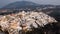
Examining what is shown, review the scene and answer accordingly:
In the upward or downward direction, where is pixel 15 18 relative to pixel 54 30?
upward

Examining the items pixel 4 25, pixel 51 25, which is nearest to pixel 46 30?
pixel 51 25

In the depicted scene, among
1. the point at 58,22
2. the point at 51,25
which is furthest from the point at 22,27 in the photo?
the point at 58,22

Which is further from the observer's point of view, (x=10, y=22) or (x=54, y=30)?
(x=54, y=30)

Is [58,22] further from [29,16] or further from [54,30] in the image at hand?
[29,16]

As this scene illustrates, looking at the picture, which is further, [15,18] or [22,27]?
[15,18]

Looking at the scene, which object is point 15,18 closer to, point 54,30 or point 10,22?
point 10,22

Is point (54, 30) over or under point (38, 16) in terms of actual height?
under

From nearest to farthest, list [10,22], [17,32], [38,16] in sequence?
[17,32] < [10,22] < [38,16]

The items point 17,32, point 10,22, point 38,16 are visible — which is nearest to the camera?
point 17,32

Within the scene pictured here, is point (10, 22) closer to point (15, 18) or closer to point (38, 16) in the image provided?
point (15, 18)
